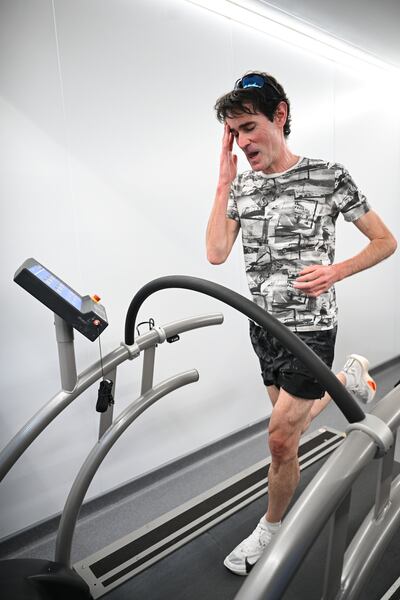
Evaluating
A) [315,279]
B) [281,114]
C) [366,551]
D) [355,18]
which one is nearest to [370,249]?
[315,279]

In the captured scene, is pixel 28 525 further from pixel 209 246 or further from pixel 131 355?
pixel 209 246

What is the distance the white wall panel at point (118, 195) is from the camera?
72.9 inches

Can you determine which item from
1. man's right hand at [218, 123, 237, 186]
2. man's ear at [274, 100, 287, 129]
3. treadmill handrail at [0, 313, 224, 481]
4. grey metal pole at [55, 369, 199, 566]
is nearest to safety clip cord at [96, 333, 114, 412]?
treadmill handrail at [0, 313, 224, 481]

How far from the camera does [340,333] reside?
139 inches

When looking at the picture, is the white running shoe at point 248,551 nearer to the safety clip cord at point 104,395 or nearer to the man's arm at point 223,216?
the safety clip cord at point 104,395

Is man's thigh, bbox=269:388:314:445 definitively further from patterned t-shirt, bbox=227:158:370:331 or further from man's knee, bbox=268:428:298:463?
patterned t-shirt, bbox=227:158:370:331

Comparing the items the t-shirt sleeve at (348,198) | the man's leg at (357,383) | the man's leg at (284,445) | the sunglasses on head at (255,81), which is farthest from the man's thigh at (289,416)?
the sunglasses on head at (255,81)

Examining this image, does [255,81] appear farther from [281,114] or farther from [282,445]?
[282,445]

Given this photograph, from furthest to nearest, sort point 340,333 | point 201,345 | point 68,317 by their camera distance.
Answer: point 340,333 < point 201,345 < point 68,317

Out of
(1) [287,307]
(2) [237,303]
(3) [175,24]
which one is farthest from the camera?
(3) [175,24]

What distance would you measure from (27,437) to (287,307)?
1.11 meters

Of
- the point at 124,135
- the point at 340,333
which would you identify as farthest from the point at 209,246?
the point at 340,333

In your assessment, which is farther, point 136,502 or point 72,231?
point 136,502

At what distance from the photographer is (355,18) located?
2557 millimetres
